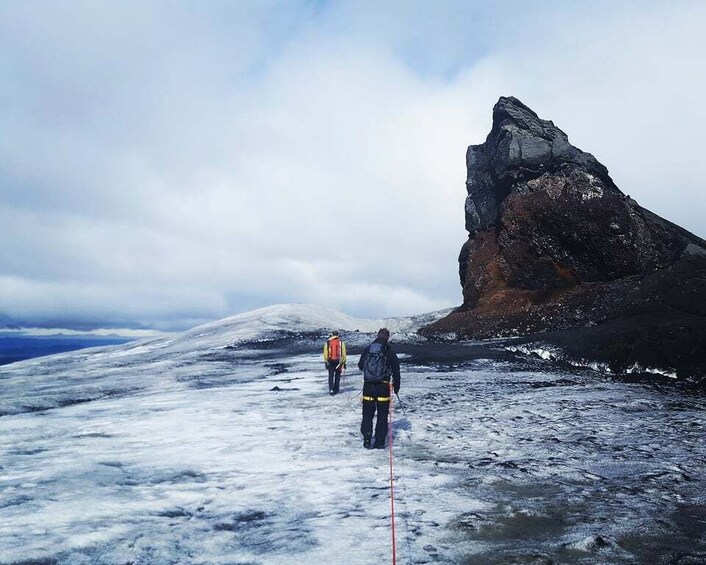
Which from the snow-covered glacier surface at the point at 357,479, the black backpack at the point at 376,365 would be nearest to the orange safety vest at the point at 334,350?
the snow-covered glacier surface at the point at 357,479

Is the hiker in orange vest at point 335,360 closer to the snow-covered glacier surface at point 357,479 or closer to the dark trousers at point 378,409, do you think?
the snow-covered glacier surface at point 357,479

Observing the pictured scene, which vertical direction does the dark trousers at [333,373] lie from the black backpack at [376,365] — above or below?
below

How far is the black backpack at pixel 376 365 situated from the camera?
8836mm

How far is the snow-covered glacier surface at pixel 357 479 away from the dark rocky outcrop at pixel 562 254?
34.0 ft

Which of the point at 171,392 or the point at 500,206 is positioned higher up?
the point at 500,206

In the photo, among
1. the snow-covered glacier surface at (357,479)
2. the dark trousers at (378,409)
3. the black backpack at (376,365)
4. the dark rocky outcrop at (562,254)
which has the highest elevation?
the dark rocky outcrop at (562,254)

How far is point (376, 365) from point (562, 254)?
97.4ft

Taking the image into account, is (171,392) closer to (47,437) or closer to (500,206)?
(47,437)

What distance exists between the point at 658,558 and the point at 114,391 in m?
19.9

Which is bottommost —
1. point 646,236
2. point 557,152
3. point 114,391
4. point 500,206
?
point 114,391

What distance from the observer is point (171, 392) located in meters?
17.5

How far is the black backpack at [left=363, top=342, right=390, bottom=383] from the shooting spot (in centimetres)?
884

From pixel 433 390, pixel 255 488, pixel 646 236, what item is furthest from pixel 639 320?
pixel 255 488

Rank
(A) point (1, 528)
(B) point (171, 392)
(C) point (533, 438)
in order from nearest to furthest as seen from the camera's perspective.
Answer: (A) point (1, 528)
(C) point (533, 438)
(B) point (171, 392)
